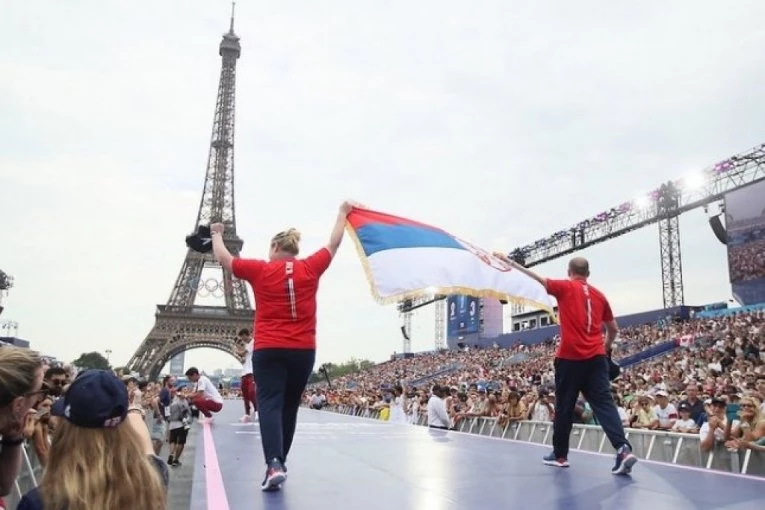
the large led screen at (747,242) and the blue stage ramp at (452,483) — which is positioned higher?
the large led screen at (747,242)

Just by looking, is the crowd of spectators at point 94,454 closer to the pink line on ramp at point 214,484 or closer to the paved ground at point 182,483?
the pink line on ramp at point 214,484

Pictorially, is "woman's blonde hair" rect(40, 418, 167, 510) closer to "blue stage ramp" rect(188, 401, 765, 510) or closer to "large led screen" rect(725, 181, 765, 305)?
"blue stage ramp" rect(188, 401, 765, 510)

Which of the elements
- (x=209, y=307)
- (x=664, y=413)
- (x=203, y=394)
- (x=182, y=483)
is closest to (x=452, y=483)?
(x=664, y=413)

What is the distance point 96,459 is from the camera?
70.2 inches

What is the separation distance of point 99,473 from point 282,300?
2560 mm

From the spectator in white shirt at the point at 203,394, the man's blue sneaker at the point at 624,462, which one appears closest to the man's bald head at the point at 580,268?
the man's blue sneaker at the point at 624,462

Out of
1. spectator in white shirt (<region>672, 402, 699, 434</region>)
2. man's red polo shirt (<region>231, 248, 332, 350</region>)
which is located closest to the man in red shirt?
man's red polo shirt (<region>231, 248, 332, 350</region>)

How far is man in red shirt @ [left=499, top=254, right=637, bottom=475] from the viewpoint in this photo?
5027mm

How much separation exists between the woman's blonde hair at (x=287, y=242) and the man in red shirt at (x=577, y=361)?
1.79m

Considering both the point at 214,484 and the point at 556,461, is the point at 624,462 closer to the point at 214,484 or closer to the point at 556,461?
the point at 556,461

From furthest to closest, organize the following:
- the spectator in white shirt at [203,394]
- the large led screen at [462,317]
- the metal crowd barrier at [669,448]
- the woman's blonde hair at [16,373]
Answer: the large led screen at [462,317]
the spectator in white shirt at [203,394]
the metal crowd barrier at [669,448]
the woman's blonde hair at [16,373]

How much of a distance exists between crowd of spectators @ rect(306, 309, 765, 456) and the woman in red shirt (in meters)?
4.97

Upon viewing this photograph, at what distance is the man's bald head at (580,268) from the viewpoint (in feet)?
17.4

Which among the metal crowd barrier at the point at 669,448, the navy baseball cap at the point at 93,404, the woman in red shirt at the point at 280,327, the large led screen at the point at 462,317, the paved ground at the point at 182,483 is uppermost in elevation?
the large led screen at the point at 462,317
